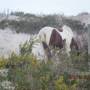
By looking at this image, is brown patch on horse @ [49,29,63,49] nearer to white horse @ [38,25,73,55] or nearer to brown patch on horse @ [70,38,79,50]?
white horse @ [38,25,73,55]

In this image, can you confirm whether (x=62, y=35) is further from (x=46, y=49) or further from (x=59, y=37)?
(x=46, y=49)

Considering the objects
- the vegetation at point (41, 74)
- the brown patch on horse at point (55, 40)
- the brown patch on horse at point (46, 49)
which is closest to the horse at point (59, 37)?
the brown patch on horse at point (55, 40)

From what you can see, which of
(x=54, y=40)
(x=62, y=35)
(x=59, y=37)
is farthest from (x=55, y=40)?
(x=62, y=35)

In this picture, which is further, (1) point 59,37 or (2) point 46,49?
(1) point 59,37

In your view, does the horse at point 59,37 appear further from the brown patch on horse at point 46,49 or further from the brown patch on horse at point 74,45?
the brown patch on horse at point 46,49

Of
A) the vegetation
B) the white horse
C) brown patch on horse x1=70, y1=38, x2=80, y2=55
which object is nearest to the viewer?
the vegetation

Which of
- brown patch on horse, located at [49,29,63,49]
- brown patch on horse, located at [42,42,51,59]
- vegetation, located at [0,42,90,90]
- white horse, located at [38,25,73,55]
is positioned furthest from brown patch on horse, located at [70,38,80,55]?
vegetation, located at [0,42,90,90]

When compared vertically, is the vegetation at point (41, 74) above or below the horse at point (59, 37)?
below

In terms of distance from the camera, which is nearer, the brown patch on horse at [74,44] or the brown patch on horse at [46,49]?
the brown patch on horse at [46,49]

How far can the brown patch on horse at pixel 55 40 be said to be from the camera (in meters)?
11.2

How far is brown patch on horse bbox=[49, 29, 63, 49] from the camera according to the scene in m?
11.2

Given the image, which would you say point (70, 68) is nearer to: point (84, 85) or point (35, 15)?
point (84, 85)

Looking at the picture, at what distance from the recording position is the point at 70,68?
877 centimetres

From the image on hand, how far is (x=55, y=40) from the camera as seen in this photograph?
36.9 feet
